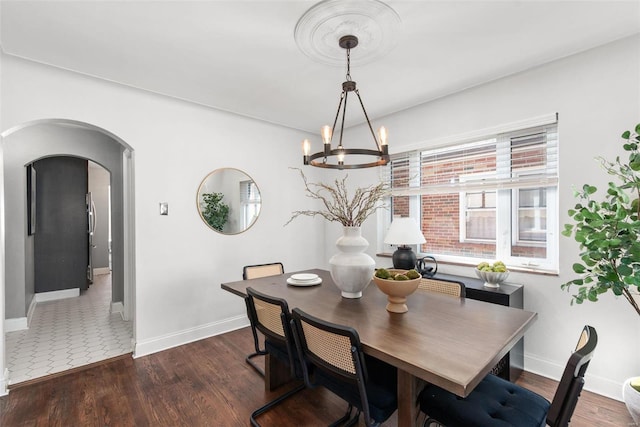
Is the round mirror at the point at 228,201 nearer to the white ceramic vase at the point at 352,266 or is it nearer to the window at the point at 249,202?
the window at the point at 249,202

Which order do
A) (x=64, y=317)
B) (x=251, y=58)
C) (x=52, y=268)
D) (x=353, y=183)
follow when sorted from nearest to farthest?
(x=251, y=58), (x=64, y=317), (x=353, y=183), (x=52, y=268)

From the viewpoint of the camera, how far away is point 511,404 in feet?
4.50

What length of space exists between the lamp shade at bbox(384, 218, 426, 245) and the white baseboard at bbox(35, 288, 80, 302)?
5.27 meters

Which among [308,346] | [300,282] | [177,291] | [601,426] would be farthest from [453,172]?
[177,291]

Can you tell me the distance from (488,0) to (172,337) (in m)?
3.80

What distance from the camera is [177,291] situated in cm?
320

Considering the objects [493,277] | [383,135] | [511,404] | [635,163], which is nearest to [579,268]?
[635,163]

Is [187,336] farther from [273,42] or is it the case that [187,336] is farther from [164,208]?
[273,42]

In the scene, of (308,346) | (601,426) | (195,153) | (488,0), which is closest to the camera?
(308,346)

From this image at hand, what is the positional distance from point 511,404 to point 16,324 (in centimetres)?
490

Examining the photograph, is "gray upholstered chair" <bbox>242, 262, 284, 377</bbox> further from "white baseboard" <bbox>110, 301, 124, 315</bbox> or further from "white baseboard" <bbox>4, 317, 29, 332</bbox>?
"white baseboard" <bbox>4, 317, 29, 332</bbox>

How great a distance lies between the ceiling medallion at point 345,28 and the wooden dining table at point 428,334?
1721 millimetres

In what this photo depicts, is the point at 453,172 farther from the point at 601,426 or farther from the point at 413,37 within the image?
the point at 601,426

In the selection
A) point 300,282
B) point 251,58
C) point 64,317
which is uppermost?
point 251,58
